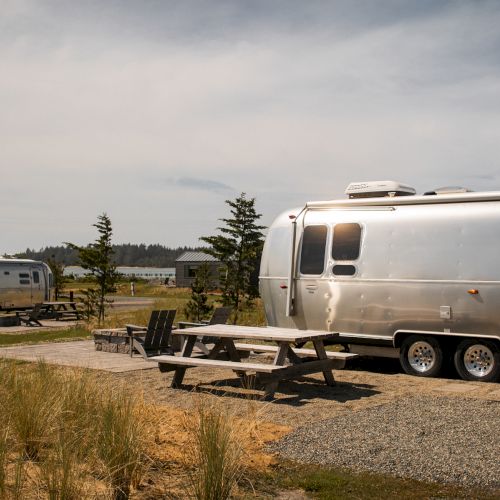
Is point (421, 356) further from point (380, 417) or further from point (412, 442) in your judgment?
point (412, 442)

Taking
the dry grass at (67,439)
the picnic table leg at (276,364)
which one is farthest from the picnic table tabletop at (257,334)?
the dry grass at (67,439)

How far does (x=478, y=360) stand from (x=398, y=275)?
66.2 inches

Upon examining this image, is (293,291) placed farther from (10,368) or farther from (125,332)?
(10,368)

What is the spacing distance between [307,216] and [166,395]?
173 inches

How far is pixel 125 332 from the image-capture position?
13953mm

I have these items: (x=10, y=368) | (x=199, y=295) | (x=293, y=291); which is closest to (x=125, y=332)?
(x=293, y=291)

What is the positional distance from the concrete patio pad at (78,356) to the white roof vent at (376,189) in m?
4.39

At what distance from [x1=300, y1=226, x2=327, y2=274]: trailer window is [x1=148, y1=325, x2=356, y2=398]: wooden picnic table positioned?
181cm

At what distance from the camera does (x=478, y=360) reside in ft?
35.3

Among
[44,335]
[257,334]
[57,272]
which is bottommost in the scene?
[44,335]

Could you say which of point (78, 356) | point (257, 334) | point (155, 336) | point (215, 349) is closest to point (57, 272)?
point (78, 356)

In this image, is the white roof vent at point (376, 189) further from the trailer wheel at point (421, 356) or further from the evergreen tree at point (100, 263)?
the evergreen tree at point (100, 263)

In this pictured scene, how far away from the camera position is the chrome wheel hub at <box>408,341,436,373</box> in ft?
36.5

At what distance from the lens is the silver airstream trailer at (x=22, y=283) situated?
26.7 m
